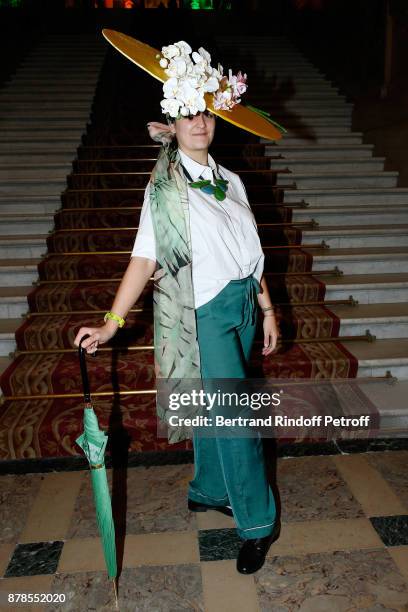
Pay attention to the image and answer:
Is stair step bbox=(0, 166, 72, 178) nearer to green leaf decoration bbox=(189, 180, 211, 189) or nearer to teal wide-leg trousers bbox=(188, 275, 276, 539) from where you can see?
green leaf decoration bbox=(189, 180, 211, 189)

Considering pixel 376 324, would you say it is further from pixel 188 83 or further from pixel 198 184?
pixel 188 83

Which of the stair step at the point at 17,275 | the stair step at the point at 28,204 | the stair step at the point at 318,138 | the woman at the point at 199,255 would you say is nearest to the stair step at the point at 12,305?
the stair step at the point at 17,275

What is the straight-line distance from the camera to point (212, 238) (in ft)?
5.17

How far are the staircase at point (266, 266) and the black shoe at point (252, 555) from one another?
872 millimetres

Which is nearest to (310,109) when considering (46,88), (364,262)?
(364,262)

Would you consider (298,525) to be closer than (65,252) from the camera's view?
Yes

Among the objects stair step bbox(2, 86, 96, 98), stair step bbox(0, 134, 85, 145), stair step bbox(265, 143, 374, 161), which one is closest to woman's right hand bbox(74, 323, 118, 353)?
stair step bbox(0, 134, 85, 145)

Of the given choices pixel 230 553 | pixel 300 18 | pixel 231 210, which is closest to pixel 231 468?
pixel 230 553

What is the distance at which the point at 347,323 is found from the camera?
11.7ft

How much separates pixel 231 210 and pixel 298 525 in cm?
145

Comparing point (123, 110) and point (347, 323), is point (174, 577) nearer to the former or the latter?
point (347, 323)

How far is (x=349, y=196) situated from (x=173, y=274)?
13.7ft

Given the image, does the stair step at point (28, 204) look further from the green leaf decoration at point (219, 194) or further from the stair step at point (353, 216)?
the green leaf decoration at point (219, 194)

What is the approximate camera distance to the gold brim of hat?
142 centimetres
